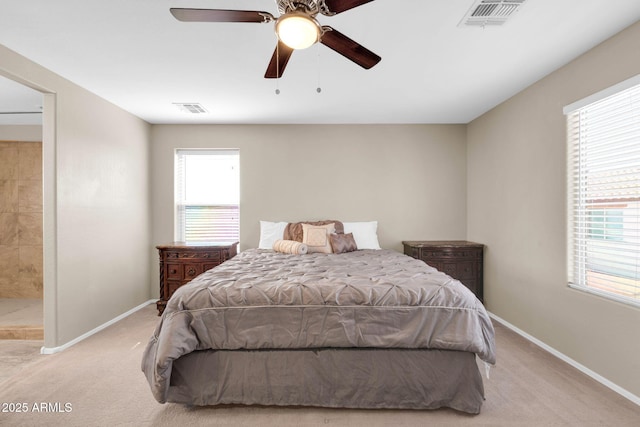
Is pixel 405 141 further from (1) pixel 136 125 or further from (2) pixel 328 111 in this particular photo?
(1) pixel 136 125

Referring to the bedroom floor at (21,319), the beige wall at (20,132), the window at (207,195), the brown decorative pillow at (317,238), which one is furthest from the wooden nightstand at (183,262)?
the beige wall at (20,132)

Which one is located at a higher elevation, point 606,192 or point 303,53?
point 303,53

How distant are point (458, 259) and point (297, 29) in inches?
137

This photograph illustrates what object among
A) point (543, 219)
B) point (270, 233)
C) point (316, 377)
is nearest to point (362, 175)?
point (270, 233)

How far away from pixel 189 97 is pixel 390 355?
10.6 feet

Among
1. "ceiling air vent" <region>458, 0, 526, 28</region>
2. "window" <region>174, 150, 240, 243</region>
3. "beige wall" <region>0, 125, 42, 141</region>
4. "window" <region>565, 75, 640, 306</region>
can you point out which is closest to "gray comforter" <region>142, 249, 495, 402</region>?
"window" <region>565, 75, 640, 306</region>

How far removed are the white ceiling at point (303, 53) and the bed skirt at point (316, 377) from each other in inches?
85.5

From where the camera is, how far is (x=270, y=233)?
416 centimetres

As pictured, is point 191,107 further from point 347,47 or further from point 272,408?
point 272,408

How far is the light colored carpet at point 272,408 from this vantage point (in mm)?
1893

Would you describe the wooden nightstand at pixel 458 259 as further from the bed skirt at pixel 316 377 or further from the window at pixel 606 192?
the bed skirt at pixel 316 377

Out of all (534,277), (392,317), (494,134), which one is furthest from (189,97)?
(534,277)

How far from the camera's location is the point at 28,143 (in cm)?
437

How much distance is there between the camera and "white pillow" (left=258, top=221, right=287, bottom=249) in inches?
161
